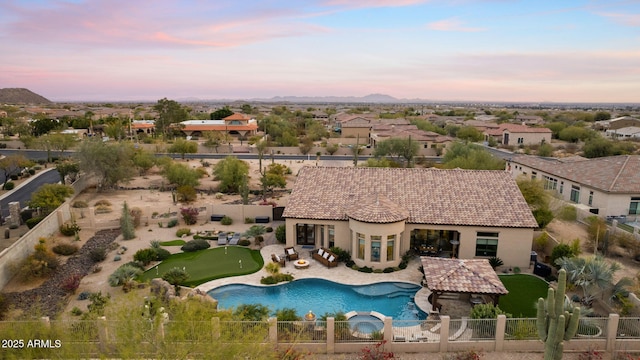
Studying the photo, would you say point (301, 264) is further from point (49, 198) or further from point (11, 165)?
point (11, 165)

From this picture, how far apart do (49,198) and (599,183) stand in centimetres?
4752

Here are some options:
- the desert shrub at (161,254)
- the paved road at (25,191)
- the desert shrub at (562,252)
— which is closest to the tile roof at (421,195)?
the desert shrub at (562,252)

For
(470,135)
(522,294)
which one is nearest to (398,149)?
(470,135)

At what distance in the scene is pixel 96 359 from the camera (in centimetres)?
1428

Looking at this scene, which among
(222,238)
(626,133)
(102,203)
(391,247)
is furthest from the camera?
(626,133)

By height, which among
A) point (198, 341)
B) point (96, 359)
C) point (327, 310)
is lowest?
point (327, 310)

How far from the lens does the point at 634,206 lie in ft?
114

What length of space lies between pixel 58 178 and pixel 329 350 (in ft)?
161

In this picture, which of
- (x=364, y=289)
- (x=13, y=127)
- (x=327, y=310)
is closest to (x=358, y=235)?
(x=364, y=289)

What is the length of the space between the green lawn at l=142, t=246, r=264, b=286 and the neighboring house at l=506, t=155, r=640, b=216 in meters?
29.1

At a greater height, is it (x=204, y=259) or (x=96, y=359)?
(x=96, y=359)

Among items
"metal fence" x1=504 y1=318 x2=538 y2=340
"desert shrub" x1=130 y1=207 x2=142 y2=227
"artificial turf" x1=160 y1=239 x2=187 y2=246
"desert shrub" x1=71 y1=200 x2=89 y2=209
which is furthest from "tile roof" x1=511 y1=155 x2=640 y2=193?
"desert shrub" x1=71 y1=200 x2=89 y2=209

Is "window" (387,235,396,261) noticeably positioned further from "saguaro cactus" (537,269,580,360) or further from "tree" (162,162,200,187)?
"tree" (162,162,200,187)

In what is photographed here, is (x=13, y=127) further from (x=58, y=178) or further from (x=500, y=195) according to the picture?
(x=500, y=195)
